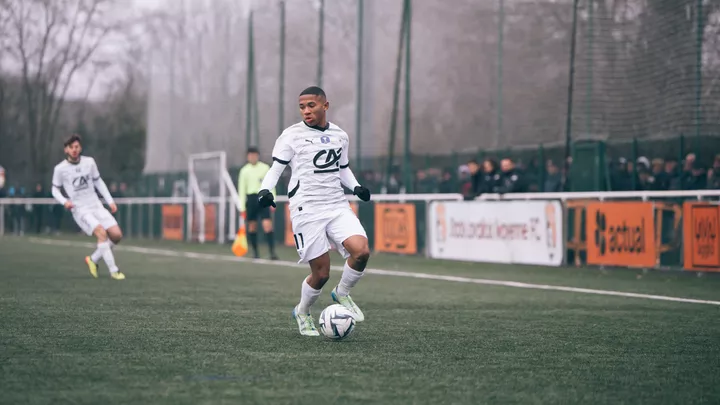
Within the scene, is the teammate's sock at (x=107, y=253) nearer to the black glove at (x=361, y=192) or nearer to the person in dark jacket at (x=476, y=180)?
the person in dark jacket at (x=476, y=180)

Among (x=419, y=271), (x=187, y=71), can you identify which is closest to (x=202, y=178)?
(x=187, y=71)

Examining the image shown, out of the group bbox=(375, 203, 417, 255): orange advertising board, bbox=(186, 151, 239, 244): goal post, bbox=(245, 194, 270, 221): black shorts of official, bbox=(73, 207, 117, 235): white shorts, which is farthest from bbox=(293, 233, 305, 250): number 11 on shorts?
bbox=(186, 151, 239, 244): goal post

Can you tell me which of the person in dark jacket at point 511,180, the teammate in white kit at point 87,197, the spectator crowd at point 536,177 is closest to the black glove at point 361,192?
the teammate in white kit at point 87,197

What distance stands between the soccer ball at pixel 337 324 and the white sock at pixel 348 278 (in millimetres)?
582

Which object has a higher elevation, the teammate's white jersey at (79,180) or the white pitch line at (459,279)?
the teammate's white jersey at (79,180)

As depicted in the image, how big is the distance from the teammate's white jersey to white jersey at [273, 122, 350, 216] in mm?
7587

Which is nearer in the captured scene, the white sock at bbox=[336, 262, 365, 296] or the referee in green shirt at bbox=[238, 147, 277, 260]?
the white sock at bbox=[336, 262, 365, 296]

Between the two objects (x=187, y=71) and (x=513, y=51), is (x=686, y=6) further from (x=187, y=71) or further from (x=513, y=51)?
(x=187, y=71)

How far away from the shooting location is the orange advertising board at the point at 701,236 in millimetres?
15959

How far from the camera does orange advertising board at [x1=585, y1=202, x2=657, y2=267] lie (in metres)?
17.2

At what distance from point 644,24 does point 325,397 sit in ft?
47.8

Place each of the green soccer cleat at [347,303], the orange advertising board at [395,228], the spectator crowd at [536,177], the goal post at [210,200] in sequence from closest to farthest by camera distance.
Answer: the green soccer cleat at [347,303], the spectator crowd at [536,177], the orange advertising board at [395,228], the goal post at [210,200]

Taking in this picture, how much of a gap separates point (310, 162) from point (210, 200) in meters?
24.1

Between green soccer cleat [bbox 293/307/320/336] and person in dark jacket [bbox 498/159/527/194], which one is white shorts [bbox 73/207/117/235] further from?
green soccer cleat [bbox 293/307/320/336]
